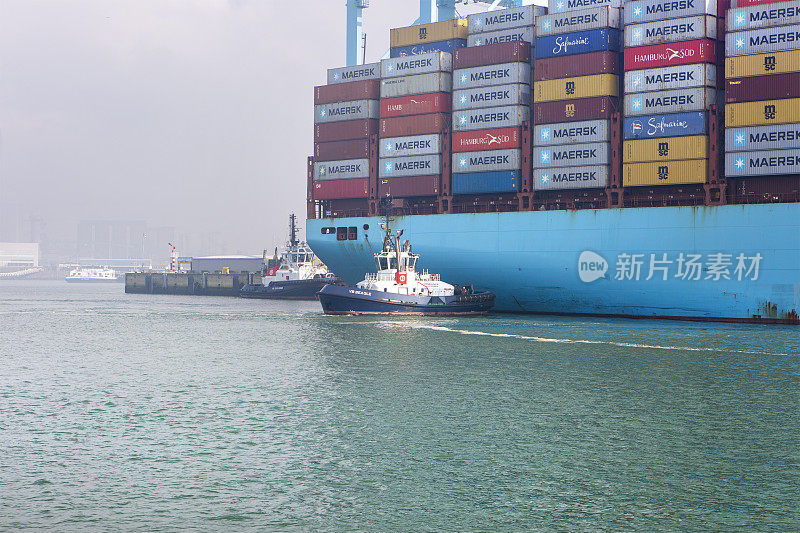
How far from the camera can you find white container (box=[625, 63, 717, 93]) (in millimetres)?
42719

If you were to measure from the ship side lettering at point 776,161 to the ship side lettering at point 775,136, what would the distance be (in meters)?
0.79

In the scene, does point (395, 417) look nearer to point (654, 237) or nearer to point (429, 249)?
point (654, 237)

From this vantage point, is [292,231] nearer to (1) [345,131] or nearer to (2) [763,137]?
(1) [345,131]

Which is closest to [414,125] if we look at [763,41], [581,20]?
[581,20]

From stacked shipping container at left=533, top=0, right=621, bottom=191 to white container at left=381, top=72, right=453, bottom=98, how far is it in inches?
240

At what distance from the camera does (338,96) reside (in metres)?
56.1

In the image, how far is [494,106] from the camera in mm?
49219

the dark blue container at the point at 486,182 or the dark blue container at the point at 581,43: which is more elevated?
the dark blue container at the point at 581,43

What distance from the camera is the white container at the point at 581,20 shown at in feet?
151

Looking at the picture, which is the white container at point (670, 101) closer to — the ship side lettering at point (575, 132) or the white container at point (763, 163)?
the ship side lettering at point (575, 132)

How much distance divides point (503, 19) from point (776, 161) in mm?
18369

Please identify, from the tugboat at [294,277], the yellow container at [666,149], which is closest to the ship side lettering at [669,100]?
the yellow container at [666,149]

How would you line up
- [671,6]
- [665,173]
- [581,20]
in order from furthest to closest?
1. [581,20]
2. [671,6]
3. [665,173]

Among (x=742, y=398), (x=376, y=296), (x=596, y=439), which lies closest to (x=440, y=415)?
(x=596, y=439)
